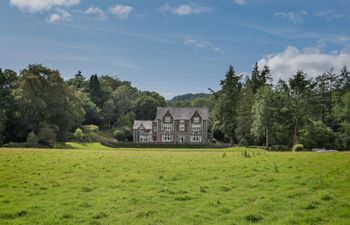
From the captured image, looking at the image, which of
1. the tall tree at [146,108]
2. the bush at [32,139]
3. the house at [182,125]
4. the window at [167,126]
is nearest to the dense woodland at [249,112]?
the bush at [32,139]

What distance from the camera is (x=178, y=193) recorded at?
17.2 m

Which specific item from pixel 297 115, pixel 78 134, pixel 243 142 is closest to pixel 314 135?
pixel 297 115

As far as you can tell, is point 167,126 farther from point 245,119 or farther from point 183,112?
point 245,119

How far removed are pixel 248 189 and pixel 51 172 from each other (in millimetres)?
11444

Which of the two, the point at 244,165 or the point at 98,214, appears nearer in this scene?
the point at 98,214

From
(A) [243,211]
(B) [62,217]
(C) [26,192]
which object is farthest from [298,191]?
(C) [26,192]

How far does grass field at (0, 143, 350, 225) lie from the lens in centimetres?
1348

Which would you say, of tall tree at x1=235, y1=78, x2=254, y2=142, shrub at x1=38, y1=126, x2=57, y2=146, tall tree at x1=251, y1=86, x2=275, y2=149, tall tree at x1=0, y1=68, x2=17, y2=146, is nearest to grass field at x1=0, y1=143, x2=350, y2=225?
tall tree at x1=0, y1=68, x2=17, y2=146

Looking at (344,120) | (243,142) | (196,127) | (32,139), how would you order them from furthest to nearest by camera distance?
(196,127) → (243,142) → (344,120) → (32,139)

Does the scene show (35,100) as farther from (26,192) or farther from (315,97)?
(26,192)

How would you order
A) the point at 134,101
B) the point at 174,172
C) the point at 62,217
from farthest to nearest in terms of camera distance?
the point at 134,101
the point at 174,172
the point at 62,217

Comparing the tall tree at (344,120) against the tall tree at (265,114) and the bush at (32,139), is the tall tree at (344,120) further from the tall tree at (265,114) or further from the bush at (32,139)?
the bush at (32,139)

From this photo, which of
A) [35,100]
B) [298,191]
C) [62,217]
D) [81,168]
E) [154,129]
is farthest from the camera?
[154,129]

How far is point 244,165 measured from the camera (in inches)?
980
